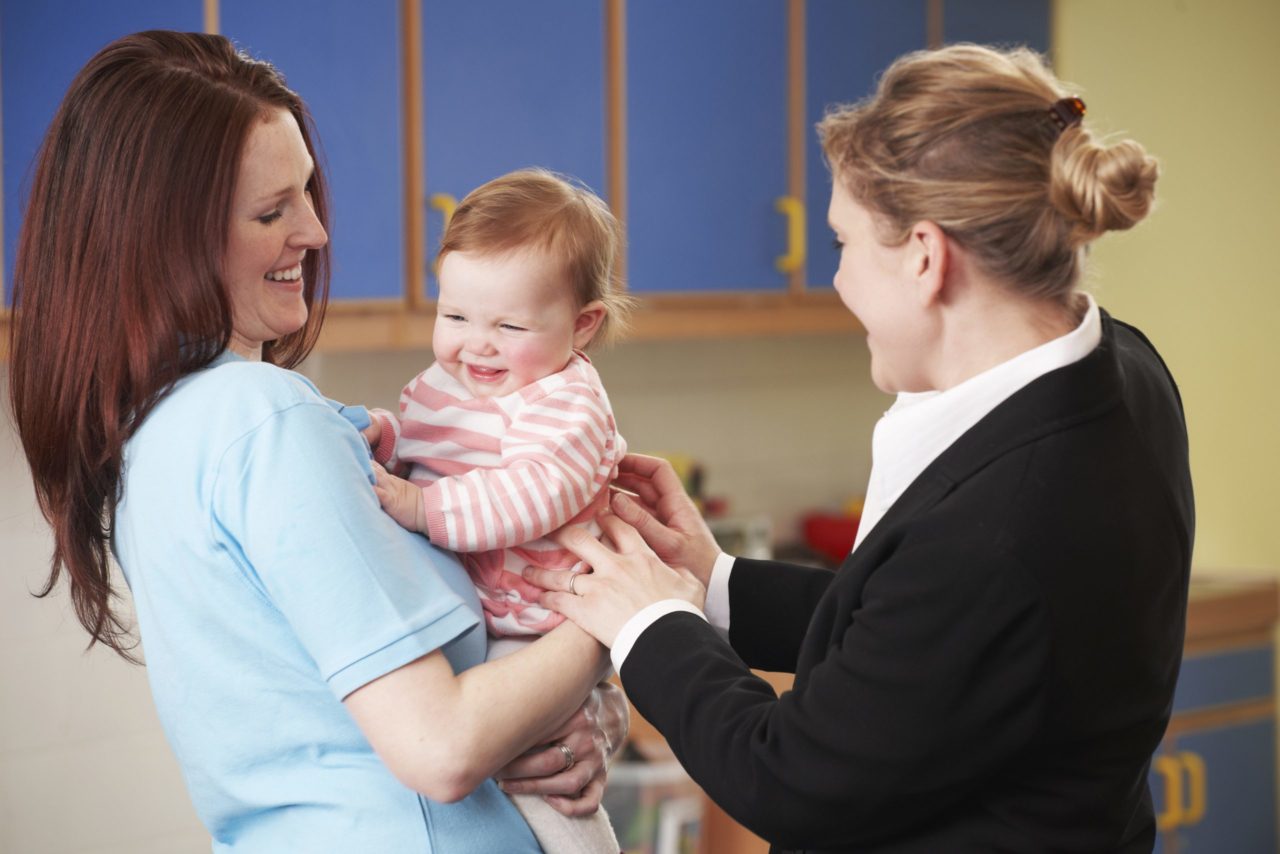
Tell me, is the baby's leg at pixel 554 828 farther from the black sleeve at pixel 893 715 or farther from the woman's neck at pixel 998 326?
the woman's neck at pixel 998 326

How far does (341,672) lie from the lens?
42.3 inches

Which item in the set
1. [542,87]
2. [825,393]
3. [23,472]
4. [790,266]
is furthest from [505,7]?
[825,393]

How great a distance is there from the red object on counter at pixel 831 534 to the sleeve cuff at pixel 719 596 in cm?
181

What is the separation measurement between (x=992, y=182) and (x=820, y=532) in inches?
94.8

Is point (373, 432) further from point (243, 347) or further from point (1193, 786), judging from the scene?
point (1193, 786)

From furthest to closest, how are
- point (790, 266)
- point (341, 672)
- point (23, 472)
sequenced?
point (790, 266) < point (23, 472) < point (341, 672)

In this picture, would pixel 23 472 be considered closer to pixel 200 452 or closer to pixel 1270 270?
pixel 200 452

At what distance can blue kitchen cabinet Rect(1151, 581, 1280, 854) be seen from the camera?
3266mm

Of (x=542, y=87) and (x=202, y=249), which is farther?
(x=542, y=87)

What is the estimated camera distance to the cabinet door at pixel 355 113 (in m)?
2.34

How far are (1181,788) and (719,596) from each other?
2.15 m

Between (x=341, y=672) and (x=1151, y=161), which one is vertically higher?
(x=1151, y=161)

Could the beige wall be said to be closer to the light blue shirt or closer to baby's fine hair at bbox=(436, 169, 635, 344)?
baby's fine hair at bbox=(436, 169, 635, 344)

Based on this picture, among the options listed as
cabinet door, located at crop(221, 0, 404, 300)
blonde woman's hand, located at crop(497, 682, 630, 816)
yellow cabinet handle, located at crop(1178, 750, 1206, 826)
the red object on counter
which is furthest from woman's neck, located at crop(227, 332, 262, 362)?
yellow cabinet handle, located at crop(1178, 750, 1206, 826)
